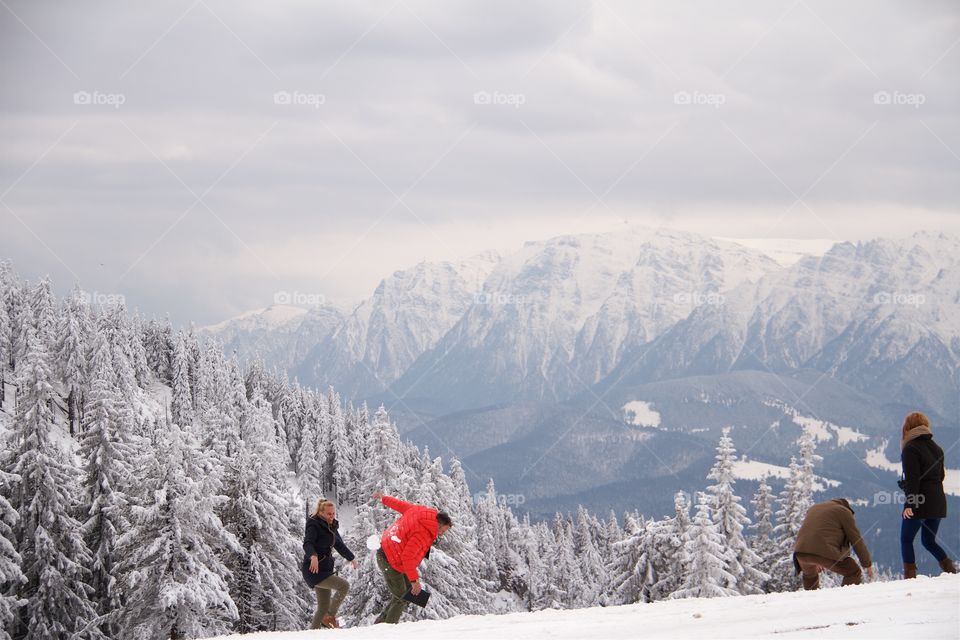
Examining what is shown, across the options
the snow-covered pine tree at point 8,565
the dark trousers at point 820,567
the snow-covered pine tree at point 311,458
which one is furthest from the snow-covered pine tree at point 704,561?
the snow-covered pine tree at point 311,458

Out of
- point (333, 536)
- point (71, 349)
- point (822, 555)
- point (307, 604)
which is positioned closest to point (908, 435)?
point (822, 555)

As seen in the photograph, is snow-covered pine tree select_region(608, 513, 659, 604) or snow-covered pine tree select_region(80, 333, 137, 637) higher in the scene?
snow-covered pine tree select_region(80, 333, 137, 637)

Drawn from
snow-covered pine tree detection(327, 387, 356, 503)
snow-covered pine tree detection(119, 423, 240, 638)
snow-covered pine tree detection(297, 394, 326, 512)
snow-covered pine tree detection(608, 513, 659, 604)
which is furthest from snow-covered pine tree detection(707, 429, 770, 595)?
snow-covered pine tree detection(327, 387, 356, 503)

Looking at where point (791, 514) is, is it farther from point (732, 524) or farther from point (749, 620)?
point (749, 620)

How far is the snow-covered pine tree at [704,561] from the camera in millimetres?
34969

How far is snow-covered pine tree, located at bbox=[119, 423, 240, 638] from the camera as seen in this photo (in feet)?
94.1

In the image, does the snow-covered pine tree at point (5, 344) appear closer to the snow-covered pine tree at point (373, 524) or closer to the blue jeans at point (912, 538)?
the snow-covered pine tree at point (373, 524)

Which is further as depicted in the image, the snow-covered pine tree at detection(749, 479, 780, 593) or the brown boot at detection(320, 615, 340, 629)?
the snow-covered pine tree at detection(749, 479, 780, 593)

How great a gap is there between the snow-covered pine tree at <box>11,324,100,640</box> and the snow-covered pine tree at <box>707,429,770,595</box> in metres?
27.3

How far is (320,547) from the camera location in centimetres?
1562

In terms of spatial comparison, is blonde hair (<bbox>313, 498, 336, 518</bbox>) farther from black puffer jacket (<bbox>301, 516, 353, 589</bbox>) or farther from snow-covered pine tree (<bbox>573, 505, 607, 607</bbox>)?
snow-covered pine tree (<bbox>573, 505, 607, 607</bbox>)

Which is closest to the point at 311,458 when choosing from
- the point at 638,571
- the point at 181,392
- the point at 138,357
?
the point at 181,392

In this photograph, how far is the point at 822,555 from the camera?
14531 mm

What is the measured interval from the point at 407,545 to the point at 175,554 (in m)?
18.3
